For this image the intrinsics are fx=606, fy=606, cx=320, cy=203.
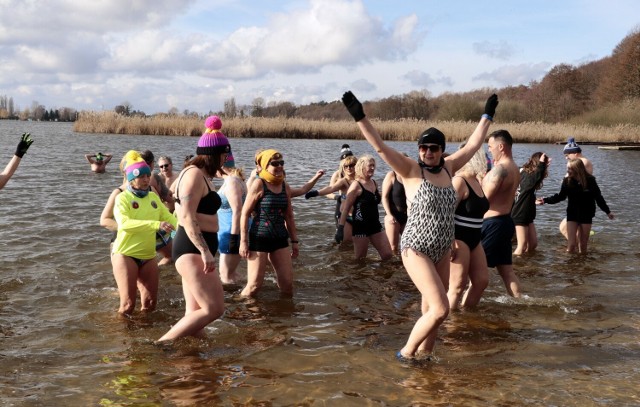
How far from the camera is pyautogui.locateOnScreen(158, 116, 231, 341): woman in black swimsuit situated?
5020mm

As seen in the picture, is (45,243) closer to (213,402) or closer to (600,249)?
(213,402)

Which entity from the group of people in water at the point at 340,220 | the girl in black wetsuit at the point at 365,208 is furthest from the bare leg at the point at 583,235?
the girl in black wetsuit at the point at 365,208

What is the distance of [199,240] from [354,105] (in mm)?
1674

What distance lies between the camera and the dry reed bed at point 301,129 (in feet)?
139

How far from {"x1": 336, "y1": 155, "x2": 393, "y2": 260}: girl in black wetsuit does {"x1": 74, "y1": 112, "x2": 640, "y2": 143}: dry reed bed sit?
Result: 112 feet

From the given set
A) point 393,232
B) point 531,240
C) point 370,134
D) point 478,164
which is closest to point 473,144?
point 478,164

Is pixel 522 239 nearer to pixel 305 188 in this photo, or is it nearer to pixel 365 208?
pixel 365 208

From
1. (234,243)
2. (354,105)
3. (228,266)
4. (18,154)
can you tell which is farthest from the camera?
(228,266)

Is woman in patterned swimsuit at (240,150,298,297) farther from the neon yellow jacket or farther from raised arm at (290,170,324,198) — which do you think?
raised arm at (290,170,324,198)

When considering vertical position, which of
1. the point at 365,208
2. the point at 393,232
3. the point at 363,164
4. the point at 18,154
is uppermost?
the point at 18,154

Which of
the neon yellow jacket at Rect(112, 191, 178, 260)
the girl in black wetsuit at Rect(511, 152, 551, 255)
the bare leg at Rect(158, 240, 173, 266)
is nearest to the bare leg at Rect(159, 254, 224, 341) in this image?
the neon yellow jacket at Rect(112, 191, 178, 260)

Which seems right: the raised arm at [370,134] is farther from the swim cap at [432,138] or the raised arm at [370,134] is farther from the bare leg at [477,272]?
the bare leg at [477,272]

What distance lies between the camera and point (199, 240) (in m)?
4.98

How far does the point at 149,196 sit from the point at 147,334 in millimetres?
1422
